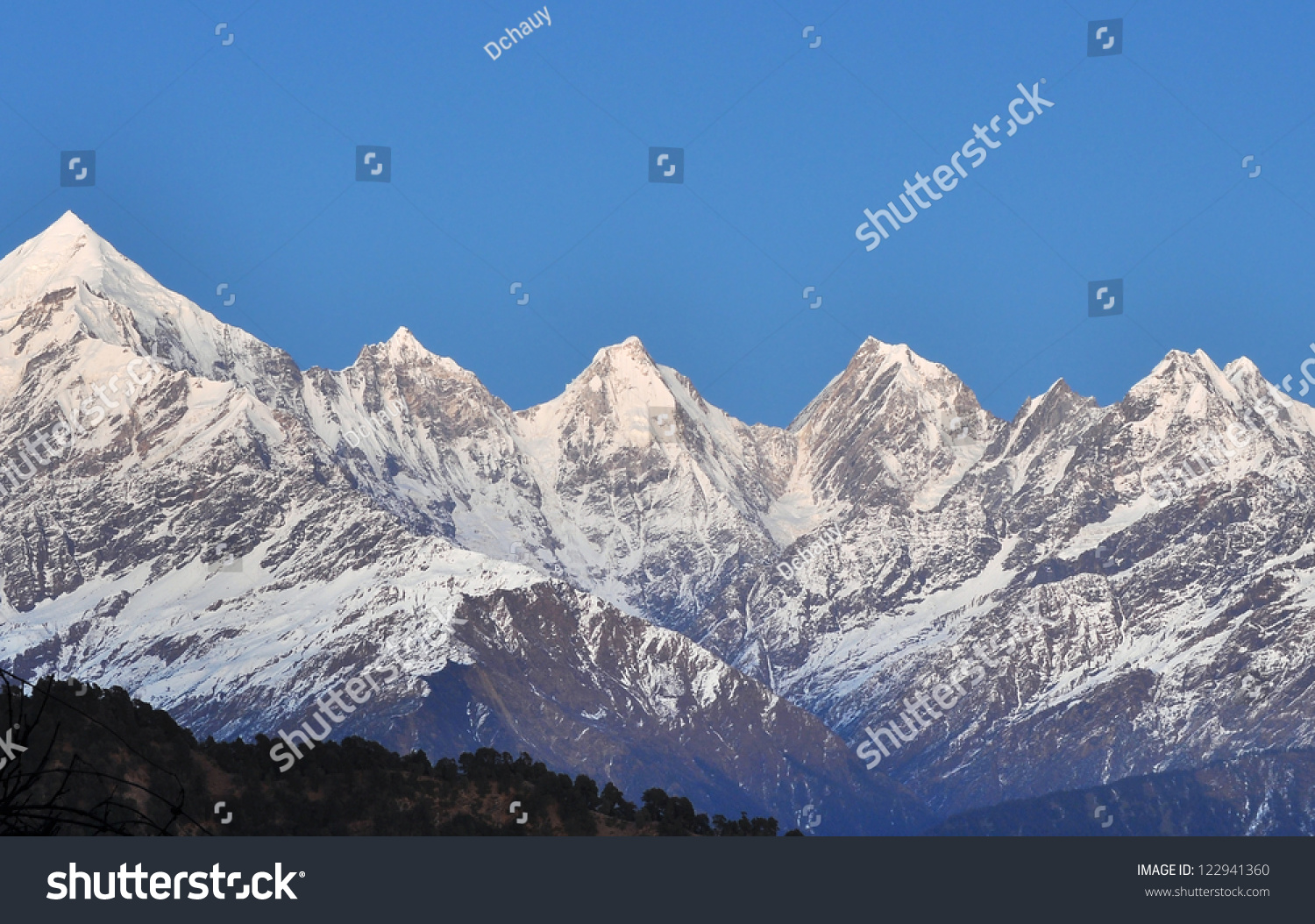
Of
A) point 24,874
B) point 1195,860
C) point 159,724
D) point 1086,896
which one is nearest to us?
point 24,874

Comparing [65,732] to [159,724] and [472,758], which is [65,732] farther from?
[472,758]

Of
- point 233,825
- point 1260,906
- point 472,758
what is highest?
point 472,758

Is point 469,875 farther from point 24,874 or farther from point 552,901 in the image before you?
point 24,874

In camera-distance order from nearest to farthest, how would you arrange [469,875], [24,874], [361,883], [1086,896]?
[24,874] → [361,883] → [469,875] → [1086,896]

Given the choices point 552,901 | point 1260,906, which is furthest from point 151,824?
point 1260,906

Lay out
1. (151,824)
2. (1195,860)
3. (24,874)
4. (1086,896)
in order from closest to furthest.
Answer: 1. (151,824)
2. (24,874)
3. (1086,896)
4. (1195,860)

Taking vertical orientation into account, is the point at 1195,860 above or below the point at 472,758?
below

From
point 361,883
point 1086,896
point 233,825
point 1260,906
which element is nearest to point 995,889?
point 1086,896

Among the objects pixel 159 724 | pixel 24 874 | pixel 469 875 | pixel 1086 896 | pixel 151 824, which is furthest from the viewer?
pixel 159 724

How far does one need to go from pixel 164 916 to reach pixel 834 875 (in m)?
15.8

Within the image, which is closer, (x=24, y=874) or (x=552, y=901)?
(x=24, y=874)

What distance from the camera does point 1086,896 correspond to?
49000 millimetres

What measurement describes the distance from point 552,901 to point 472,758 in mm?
153962

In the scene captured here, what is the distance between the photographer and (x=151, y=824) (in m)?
31.8
